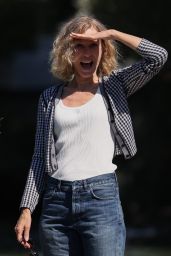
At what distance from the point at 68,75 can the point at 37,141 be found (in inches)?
14.8

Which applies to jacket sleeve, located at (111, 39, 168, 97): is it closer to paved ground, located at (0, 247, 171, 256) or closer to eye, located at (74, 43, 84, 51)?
eye, located at (74, 43, 84, 51)

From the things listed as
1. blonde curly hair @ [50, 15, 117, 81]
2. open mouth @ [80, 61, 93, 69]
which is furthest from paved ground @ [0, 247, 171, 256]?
open mouth @ [80, 61, 93, 69]

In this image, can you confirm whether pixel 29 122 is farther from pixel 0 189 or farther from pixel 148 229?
pixel 148 229

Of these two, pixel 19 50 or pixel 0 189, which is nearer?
pixel 0 189

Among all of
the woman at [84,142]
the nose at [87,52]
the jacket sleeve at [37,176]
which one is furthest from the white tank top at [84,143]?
the nose at [87,52]

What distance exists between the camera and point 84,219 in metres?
4.72

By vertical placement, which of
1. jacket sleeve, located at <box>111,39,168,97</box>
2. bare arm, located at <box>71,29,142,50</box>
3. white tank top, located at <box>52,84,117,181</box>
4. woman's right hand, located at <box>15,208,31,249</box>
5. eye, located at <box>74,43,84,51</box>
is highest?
bare arm, located at <box>71,29,142,50</box>

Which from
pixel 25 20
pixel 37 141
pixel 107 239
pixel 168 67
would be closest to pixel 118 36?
pixel 37 141

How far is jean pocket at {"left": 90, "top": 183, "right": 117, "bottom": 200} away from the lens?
471 cm

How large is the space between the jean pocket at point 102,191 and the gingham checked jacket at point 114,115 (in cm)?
23

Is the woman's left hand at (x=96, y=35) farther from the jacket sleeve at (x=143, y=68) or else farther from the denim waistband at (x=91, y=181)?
the denim waistband at (x=91, y=181)

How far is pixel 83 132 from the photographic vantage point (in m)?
4.79

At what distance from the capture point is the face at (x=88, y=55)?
4934mm

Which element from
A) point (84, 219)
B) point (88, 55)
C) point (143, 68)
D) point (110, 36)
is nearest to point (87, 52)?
point (88, 55)
